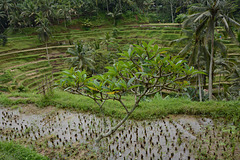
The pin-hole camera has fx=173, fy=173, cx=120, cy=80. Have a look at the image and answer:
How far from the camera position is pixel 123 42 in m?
28.2

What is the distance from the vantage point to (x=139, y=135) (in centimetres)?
534

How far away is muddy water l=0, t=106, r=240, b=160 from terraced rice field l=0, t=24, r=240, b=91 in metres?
9.80

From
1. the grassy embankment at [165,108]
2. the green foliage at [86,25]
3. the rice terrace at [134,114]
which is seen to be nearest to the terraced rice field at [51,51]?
the green foliage at [86,25]

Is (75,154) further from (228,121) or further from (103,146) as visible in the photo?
(228,121)

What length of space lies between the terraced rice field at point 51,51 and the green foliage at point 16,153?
437 inches

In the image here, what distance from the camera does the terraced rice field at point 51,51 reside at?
17656 mm

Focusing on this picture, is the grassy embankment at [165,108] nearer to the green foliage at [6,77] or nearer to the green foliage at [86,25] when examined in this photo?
the green foliage at [6,77]

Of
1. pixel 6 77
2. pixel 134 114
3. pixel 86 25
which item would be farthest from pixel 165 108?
pixel 86 25

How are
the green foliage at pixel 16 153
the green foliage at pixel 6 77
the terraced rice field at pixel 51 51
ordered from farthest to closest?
the terraced rice field at pixel 51 51 < the green foliage at pixel 6 77 < the green foliage at pixel 16 153

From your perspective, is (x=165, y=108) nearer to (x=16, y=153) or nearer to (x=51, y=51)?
(x=16, y=153)

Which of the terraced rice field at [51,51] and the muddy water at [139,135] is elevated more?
the terraced rice field at [51,51]

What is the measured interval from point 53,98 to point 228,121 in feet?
25.0

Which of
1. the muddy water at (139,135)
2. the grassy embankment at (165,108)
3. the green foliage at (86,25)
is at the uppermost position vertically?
the green foliage at (86,25)

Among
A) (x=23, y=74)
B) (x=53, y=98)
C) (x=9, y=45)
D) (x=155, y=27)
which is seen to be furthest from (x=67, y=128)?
(x=155, y=27)
